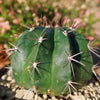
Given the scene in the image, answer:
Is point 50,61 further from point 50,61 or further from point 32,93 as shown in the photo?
point 32,93

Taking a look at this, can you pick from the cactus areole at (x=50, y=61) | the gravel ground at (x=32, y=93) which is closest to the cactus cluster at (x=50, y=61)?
the cactus areole at (x=50, y=61)

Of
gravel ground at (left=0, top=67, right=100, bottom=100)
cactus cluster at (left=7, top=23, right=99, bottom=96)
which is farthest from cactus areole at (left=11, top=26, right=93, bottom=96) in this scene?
gravel ground at (left=0, top=67, right=100, bottom=100)

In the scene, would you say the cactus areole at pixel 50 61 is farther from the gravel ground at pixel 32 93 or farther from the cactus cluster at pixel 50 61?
the gravel ground at pixel 32 93

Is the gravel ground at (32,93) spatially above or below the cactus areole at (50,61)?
below

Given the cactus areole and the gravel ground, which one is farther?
the gravel ground

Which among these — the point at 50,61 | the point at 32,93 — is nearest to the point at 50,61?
the point at 50,61

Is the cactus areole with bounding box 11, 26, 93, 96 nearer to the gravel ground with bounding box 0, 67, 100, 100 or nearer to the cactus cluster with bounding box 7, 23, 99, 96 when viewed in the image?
the cactus cluster with bounding box 7, 23, 99, 96

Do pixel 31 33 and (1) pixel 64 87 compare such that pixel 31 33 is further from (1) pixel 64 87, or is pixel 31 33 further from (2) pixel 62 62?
(1) pixel 64 87

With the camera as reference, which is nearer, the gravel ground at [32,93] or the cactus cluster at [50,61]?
the cactus cluster at [50,61]
